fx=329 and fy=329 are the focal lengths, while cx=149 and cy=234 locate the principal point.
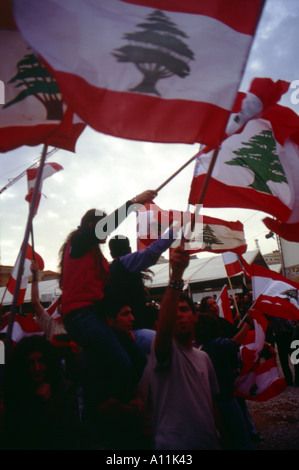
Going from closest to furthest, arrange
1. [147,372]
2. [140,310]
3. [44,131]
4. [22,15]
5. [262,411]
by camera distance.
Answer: [22,15], [147,372], [44,131], [140,310], [262,411]

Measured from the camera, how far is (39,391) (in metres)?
2.18

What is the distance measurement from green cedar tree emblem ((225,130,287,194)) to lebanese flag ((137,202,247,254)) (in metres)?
1.36

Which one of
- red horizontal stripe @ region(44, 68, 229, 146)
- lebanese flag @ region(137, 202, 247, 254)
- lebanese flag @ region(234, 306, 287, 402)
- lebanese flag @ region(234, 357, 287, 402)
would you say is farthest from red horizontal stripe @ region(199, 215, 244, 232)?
red horizontal stripe @ region(44, 68, 229, 146)

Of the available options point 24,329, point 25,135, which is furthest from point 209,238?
point 25,135

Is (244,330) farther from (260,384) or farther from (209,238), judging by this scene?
(209,238)

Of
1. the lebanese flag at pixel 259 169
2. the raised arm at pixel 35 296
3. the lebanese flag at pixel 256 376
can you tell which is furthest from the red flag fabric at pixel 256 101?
the lebanese flag at pixel 256 376

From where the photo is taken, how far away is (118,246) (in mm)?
3244

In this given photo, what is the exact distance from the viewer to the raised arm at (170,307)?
1.73 meters

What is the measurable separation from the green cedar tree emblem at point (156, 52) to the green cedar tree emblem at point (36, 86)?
751mm

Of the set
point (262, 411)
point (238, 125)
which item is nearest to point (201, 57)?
point (238, 125)
